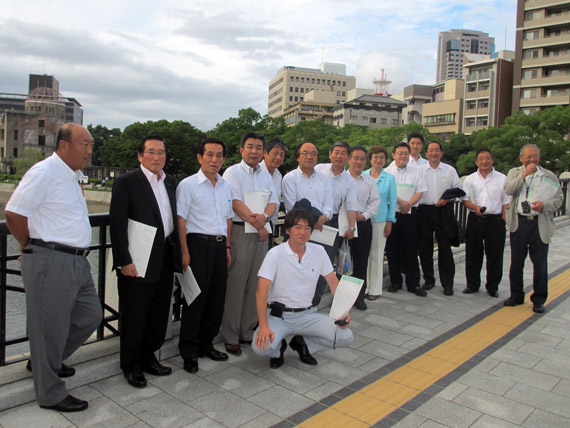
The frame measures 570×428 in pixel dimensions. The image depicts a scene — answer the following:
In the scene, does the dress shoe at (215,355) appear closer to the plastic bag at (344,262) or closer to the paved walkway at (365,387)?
→ the paved walkway at (365,387)

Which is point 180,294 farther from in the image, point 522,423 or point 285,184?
point 522,423

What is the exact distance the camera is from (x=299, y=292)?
378cm

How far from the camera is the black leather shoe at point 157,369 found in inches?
137

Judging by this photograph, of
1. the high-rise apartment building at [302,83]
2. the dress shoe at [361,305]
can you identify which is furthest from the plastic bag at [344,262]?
the high-rise apartment building at [302,83]

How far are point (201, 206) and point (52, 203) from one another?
1.15 meters

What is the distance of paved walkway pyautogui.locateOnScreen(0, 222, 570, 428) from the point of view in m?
2.90

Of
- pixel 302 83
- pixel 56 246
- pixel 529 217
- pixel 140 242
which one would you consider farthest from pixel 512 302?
pixel 302 83

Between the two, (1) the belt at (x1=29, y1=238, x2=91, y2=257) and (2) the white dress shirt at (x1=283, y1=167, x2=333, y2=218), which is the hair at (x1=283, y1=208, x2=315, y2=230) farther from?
(1) the belt at (x1=29, y1=238, x2=91, y2=257)

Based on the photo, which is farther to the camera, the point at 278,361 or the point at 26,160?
the point at 26,160

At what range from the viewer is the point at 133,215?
327 centimetres

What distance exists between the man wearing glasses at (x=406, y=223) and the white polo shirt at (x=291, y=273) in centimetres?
251

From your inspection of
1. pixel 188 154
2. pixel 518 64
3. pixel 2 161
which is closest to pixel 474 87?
pixel 518 64

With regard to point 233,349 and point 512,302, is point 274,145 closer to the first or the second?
point 233,349

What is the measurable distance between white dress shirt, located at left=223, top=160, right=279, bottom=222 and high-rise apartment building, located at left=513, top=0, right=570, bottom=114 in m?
57.6
